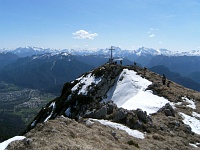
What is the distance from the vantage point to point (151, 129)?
104ft

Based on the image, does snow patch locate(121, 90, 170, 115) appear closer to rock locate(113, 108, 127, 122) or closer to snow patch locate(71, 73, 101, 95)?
rock locate(113, 108, 127, 122)

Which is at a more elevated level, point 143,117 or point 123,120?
point 143,117

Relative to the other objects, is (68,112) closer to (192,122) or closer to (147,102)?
(147,102)

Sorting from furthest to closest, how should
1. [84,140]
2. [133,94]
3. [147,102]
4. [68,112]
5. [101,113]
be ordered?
[68,112], [133,94], [147,102], [101,113], [84,140]

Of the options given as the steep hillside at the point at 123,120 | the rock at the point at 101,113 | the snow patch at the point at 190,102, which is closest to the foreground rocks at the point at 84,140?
the steep hillside at the point at 123,120

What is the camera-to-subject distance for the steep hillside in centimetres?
2128

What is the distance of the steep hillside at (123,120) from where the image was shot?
21281mm

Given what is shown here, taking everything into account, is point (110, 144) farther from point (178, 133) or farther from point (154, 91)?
point (154, 91)

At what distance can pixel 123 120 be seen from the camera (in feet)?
110

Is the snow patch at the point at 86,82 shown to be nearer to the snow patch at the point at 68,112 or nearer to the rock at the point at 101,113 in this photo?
the snow patch at the point at 68,112

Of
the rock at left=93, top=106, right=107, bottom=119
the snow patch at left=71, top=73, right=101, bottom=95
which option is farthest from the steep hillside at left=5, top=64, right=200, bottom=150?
the snow patch at left=71, top=73, right=101, bottom=95

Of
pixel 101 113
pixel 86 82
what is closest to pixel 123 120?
pixel 101 113

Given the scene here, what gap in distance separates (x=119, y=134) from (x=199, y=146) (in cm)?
991

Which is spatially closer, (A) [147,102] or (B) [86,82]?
(A) [147,102]
